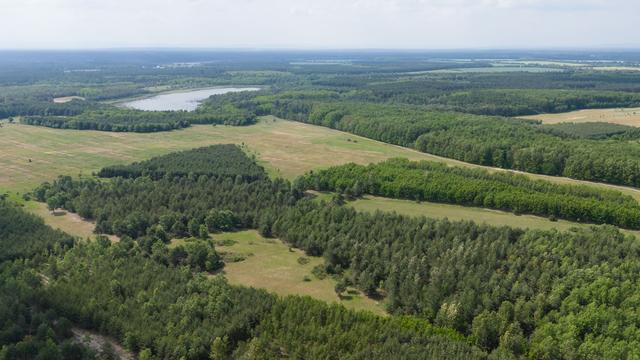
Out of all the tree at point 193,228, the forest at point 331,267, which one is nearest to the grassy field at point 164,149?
the forest at point 331,267

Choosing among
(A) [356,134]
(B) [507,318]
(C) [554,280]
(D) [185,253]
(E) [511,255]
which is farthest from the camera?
(A) [356,134]

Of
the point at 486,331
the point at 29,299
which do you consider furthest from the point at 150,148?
the point at 486,331

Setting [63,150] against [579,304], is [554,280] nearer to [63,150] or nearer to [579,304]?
[579,304]

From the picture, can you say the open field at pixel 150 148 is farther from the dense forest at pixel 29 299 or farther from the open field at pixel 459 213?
the dense forest at pixel 29 299

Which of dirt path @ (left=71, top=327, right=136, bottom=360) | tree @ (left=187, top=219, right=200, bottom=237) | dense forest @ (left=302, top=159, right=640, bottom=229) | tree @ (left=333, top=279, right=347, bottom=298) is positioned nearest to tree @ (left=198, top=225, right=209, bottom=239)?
tree @ (left=187, top=219, right=200, bottom=237)

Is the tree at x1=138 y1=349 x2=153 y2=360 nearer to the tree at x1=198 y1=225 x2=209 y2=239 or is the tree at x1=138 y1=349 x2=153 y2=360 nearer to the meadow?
the meadow

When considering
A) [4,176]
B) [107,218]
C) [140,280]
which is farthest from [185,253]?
[4,176]
